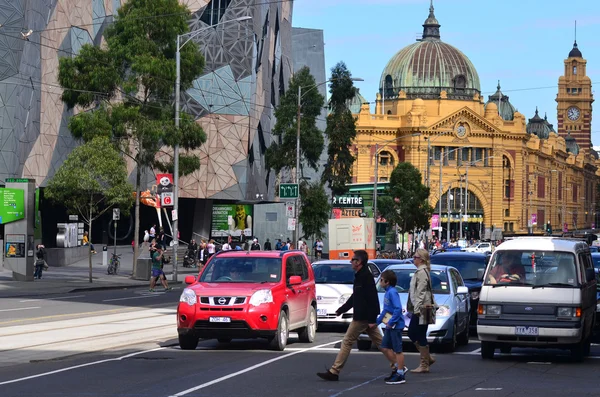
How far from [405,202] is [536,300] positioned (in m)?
58.8

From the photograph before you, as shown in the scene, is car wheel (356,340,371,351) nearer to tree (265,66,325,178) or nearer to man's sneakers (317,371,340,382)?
man's sneakers (317,371,340,382)

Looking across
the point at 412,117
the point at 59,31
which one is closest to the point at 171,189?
the point at 59,31

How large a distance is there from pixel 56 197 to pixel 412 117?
87825 millimetres

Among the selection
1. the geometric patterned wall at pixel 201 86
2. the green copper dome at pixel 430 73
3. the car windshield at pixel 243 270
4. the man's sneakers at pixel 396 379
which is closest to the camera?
the man's sneakers at pixel 396 379

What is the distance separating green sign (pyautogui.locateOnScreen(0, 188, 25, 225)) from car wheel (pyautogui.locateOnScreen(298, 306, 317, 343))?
21.4 metres

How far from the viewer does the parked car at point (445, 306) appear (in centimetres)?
1845

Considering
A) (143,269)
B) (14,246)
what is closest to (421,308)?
(14,246)

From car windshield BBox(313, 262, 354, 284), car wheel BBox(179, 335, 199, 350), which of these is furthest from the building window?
car wheel BBox(179, 335, 199, 350)

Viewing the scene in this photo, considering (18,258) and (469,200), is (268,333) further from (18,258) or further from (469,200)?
(469,200)

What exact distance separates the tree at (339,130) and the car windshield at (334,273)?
43672mm

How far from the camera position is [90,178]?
41.1 metres

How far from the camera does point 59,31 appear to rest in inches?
2303

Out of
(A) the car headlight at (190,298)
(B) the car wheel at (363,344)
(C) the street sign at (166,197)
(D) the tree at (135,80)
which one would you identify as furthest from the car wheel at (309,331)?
(C) the street sign at (166,197)

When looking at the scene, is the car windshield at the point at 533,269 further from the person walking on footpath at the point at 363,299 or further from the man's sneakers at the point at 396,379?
the man's sneakers at the point at 396,379
